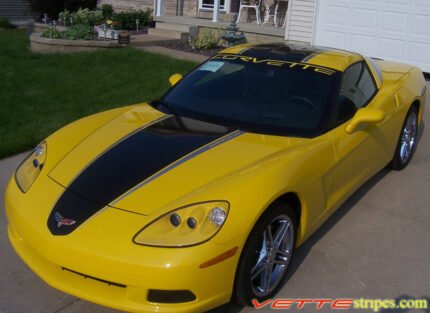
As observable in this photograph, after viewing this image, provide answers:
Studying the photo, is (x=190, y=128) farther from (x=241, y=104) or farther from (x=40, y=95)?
(x=40, y=95)

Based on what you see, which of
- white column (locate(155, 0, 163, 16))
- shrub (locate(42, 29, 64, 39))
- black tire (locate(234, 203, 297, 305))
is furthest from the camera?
white column (locate(155, 0, 163, 16))

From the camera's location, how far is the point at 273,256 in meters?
3.21

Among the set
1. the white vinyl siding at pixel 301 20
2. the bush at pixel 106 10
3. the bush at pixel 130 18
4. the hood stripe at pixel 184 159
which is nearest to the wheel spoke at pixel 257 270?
the hood stripe at pixel 184 159

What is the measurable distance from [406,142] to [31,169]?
362cm

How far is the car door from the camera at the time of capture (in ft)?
12.5

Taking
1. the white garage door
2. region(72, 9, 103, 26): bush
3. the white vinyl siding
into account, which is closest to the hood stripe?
the white garage door

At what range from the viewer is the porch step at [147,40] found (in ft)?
39.9

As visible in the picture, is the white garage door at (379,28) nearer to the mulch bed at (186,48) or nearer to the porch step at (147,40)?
the mulch bed at (186,48)

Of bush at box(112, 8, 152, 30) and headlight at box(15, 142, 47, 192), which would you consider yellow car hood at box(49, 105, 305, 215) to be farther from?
bush at box(112, 8, 152, 30)

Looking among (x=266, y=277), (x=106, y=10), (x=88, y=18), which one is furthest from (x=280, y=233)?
(x=106, y=10)

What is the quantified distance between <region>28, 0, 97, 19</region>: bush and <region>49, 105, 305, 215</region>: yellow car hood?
15.4 meters

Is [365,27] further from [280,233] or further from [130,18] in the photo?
[280,233]

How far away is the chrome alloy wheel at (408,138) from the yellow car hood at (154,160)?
2.10 m

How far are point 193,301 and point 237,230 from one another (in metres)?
0.42
